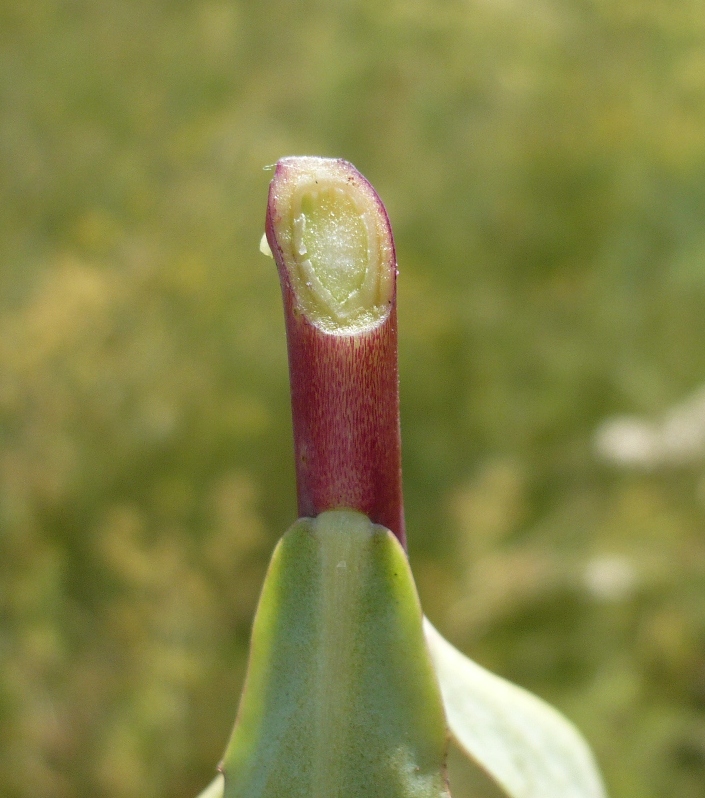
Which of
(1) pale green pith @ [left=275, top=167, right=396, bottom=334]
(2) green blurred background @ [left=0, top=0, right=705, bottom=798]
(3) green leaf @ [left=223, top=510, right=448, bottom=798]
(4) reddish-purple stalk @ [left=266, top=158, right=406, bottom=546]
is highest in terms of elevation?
(2) green blurred background @ [left=0, top=0, right=705, bottom=798]

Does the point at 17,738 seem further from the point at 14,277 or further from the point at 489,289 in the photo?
the point at 489,289

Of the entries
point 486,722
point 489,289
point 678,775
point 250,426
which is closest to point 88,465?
point 250,426

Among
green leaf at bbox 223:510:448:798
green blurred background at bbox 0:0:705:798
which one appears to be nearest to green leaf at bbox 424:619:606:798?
green leaf at bbox 223:510:448:798

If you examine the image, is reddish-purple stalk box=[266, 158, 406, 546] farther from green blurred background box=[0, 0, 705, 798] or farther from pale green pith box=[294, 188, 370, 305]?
green blurred background box=[0, 0, 705, 798]

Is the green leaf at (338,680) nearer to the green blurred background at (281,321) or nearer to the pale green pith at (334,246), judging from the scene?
the pale green pith at (334,246)

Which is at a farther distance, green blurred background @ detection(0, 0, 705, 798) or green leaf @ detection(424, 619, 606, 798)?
green blurred background @ detection(0, 0, 705, 798)

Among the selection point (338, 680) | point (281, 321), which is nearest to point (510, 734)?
point (338, 680)

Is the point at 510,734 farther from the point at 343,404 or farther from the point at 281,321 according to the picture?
the point at 281,321
